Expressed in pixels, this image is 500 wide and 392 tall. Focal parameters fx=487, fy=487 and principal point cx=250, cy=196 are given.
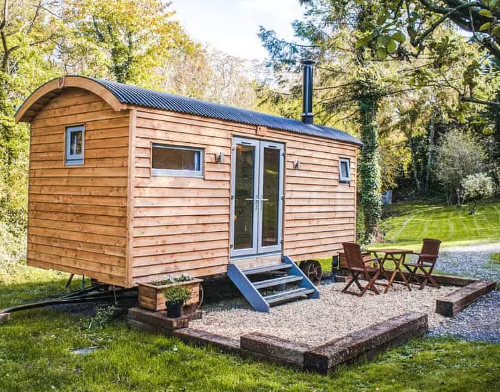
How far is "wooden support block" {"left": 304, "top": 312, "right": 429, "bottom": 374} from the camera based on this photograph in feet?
14.8

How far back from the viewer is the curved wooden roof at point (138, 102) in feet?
20.6

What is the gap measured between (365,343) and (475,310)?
11.2 ft

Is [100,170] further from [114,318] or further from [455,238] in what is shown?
[455,238]

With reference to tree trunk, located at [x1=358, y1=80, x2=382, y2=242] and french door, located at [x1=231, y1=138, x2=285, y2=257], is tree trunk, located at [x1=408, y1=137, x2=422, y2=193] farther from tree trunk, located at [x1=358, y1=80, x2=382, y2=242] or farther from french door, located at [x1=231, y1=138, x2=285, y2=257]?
french door, located at [x1=231, y1=138, x2=285, y2=257]

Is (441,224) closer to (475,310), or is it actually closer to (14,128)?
(475,310)

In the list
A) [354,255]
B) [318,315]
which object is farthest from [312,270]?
[318,315]

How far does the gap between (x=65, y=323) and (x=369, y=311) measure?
14.3ft

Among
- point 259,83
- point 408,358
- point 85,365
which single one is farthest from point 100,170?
point 259,83

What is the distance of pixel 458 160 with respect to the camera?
2612cm

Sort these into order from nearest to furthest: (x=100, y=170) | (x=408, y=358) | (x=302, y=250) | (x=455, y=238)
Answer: (x=408, y=358) → (x=100, y=170) → (x=302, y=250) → (x=455, y=238)

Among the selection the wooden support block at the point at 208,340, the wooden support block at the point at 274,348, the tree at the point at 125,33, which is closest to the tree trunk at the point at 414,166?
the tree at the point at 125,33

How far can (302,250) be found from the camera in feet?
30.2

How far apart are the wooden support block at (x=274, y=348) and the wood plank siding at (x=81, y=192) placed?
206cm

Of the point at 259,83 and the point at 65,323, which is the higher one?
the point at 259,83
